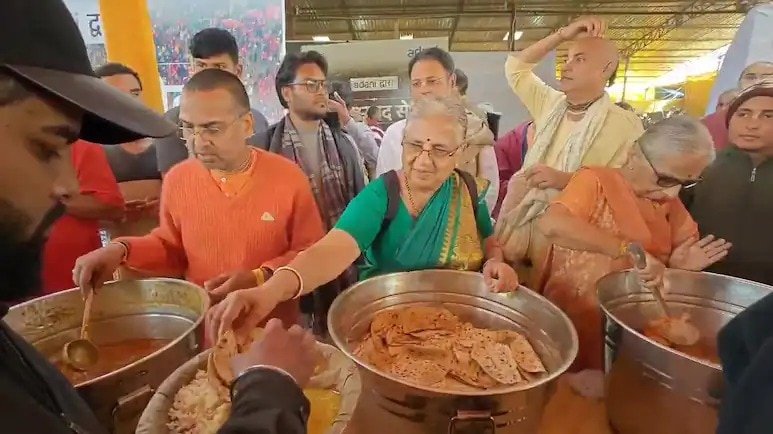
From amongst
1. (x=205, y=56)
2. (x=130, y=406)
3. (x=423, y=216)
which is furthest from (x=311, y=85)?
(x=130, y=406)

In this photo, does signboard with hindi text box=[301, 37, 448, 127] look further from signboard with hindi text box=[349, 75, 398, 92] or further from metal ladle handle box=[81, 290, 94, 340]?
metal ladle handle box=[81, 290, 94, 340]

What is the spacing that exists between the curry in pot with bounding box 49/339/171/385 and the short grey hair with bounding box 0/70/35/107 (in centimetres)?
67

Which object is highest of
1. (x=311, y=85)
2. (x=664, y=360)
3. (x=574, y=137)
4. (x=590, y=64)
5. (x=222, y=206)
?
(x=590, y=64)

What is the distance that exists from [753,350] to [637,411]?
1.65 ft

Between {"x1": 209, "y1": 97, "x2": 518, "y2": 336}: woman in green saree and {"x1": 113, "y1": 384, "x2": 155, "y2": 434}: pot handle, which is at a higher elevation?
{"x1": 209, "y1": 97, "x2": 518, "y2": 336}: woman in green saree

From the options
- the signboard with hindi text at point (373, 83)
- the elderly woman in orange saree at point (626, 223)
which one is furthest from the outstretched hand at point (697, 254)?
the signboard with hindi text at point (373, 83)

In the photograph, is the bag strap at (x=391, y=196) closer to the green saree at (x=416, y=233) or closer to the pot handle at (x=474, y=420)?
the green saree at (x=416, y=233)

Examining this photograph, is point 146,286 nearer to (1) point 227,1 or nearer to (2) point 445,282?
(2) point 445,282

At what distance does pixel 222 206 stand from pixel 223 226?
47mm

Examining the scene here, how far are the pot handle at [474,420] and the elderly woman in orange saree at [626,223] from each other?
517 millimetres

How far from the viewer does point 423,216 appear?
1313mm

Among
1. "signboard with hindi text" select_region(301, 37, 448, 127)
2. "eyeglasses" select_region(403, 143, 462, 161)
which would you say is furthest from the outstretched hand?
"signboard with hindi text" select_region(301, 37, 448, 127)

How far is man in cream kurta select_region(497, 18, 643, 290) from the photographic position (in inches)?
60.3

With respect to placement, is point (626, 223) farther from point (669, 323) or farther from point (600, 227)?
point (669, 323)
